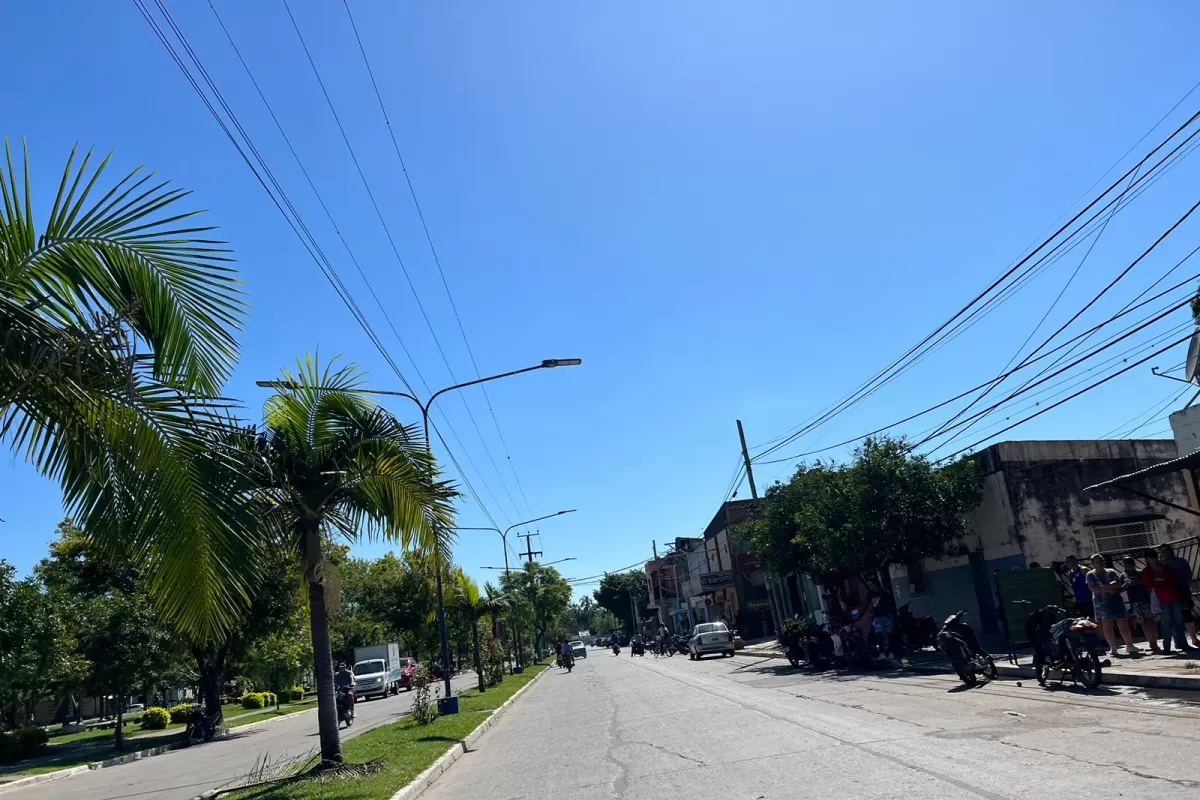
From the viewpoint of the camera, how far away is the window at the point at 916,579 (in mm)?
28875

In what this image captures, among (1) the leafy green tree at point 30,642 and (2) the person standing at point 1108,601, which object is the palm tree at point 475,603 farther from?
(2) the person standing at point 1108,601

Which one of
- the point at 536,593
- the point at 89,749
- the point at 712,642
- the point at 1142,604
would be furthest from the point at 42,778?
the point at 536,593

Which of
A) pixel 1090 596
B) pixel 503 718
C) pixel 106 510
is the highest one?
pixel 106 510

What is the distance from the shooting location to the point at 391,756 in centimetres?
1320

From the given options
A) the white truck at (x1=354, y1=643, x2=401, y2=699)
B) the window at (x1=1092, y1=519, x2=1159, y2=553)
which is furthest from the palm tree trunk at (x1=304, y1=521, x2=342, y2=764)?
the white truck at (x1=354, y1=643, x2=401, y2=699)

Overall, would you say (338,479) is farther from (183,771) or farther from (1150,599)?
(1150,599)

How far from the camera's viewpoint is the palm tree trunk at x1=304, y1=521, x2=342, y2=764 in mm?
11516

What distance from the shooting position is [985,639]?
2448 cm

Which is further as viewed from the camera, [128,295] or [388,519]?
[388,519]

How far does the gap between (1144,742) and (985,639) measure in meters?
17.8

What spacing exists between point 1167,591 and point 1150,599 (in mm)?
835

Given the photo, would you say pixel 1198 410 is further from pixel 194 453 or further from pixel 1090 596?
→ pixel 194 453

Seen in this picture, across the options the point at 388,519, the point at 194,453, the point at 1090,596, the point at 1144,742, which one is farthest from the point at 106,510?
the point at 1090,596

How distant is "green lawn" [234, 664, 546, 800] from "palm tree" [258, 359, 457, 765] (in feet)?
3.07
